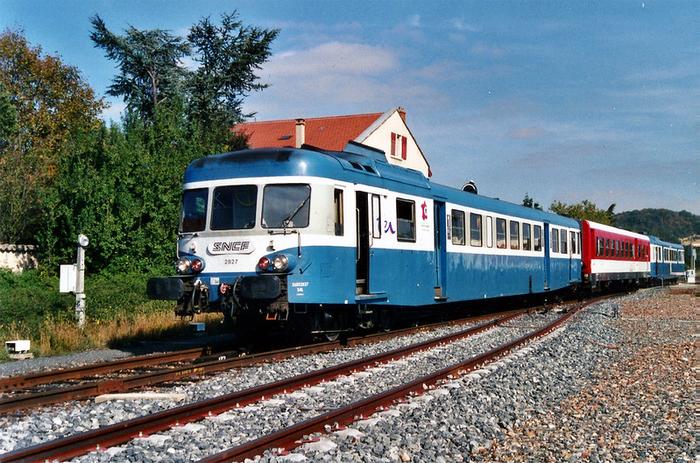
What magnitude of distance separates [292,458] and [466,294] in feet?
41.7

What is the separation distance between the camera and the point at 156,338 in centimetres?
1527

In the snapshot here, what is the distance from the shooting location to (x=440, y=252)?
16469 millimetres

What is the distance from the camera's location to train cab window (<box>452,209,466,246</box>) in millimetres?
17156

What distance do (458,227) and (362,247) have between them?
492cm

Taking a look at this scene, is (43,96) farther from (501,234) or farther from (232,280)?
(232,280)

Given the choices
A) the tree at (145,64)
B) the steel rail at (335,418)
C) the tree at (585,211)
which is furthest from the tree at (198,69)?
the tree at (585,211)

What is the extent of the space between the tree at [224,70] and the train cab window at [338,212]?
21260mm

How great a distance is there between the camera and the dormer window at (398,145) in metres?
45.8

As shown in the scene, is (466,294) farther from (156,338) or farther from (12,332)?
(12,332)

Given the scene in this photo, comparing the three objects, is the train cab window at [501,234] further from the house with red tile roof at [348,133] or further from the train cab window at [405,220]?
the house with red tile roof at [348,133]

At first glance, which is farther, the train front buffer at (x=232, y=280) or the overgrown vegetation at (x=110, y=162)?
the overgrown vegetation at (x=110, y=162)

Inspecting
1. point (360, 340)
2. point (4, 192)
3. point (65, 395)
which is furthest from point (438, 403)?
point (4, 192)

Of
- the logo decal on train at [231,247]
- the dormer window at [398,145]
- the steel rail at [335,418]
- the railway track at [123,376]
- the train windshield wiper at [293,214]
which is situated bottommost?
the steel rail at [335,418]

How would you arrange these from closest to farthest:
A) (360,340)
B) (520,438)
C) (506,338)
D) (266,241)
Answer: (520,438)
(266,241)
(360,340)
(506,338)
